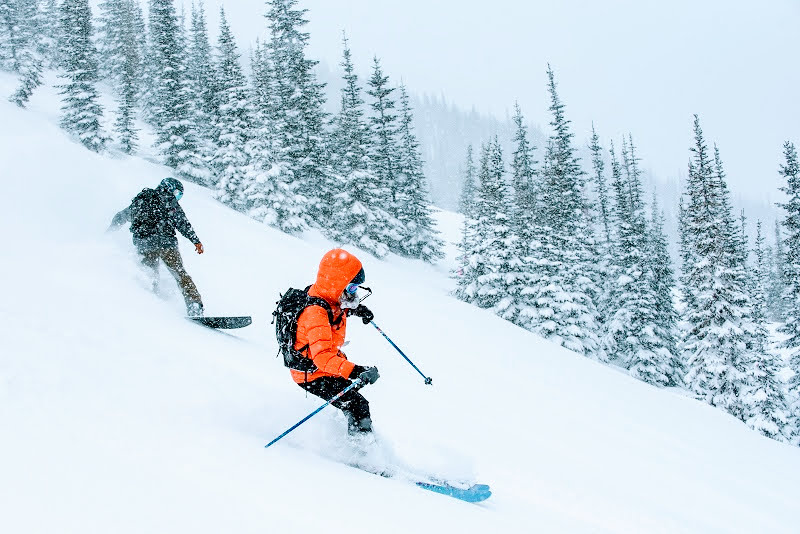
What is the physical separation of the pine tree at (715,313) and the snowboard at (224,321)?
27371 millimetres

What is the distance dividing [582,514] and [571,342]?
24406 mm

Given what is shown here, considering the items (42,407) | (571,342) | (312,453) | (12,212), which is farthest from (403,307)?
(571,342)

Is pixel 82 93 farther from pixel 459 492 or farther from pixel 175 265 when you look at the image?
pixel 459 492

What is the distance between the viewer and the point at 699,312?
29.1 metres

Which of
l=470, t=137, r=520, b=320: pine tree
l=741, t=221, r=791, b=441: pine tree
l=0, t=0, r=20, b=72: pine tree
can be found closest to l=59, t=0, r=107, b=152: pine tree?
l=0, t=0, r=20, b=72: pine tree

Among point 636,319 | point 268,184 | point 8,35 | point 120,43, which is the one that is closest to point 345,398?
point 268,184

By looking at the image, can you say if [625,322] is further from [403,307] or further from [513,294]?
[403,307]

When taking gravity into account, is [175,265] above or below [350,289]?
above

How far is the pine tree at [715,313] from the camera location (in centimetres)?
2777

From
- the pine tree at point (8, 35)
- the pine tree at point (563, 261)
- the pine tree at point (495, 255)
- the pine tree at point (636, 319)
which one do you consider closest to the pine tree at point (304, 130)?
the pine tree at point (495, 255)

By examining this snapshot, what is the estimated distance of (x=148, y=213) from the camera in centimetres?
861

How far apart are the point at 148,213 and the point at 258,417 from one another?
5102 millimetres

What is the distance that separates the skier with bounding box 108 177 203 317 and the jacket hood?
4.73 metres

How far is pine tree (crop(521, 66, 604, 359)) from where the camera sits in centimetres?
2975
